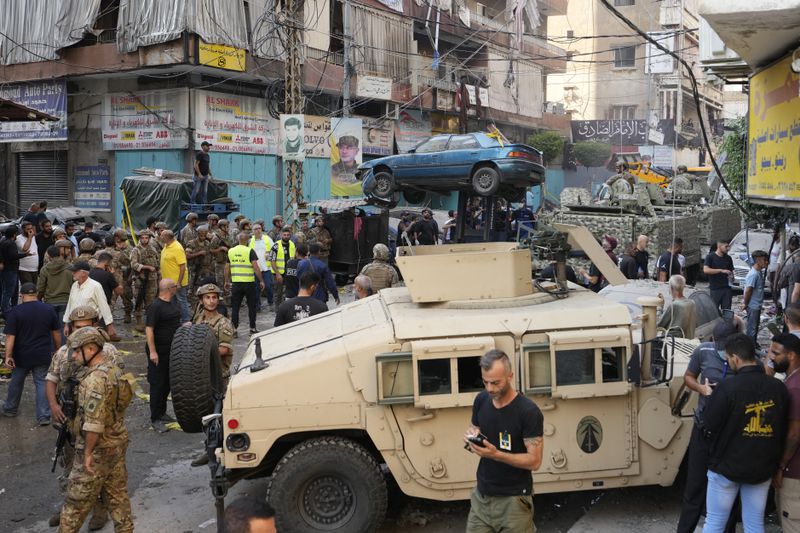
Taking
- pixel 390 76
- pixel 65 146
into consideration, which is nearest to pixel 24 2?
pixel 65 146

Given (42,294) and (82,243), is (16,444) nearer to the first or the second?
(42,294)

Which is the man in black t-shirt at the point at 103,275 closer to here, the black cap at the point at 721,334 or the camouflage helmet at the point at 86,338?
the camouflage helmet at the point at 86,338

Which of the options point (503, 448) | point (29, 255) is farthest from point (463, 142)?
point (503, 448)

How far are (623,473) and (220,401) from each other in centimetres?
307

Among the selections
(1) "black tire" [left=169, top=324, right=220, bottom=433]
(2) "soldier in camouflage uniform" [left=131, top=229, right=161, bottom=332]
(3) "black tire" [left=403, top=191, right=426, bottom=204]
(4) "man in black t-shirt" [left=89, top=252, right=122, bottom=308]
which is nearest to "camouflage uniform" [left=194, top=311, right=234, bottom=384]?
(1) "black tire" [left=169, top=324, right=220, bottom=433]

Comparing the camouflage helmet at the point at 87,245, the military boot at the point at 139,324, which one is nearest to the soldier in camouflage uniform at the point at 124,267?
the military boot at the point at 139,324

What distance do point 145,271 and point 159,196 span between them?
6.23 meters

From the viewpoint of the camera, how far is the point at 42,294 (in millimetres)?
→ 11219

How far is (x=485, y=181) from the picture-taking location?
1834cm

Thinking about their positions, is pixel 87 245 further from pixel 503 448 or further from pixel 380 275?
pixel 503 448

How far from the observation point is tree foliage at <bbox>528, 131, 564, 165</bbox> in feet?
148

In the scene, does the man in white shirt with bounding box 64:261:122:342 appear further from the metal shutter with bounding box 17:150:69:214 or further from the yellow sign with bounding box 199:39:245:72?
the metal shutter with bounding box 17:150:69:214

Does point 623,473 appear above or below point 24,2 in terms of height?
below

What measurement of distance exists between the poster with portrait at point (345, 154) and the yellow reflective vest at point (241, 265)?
11696 mm
